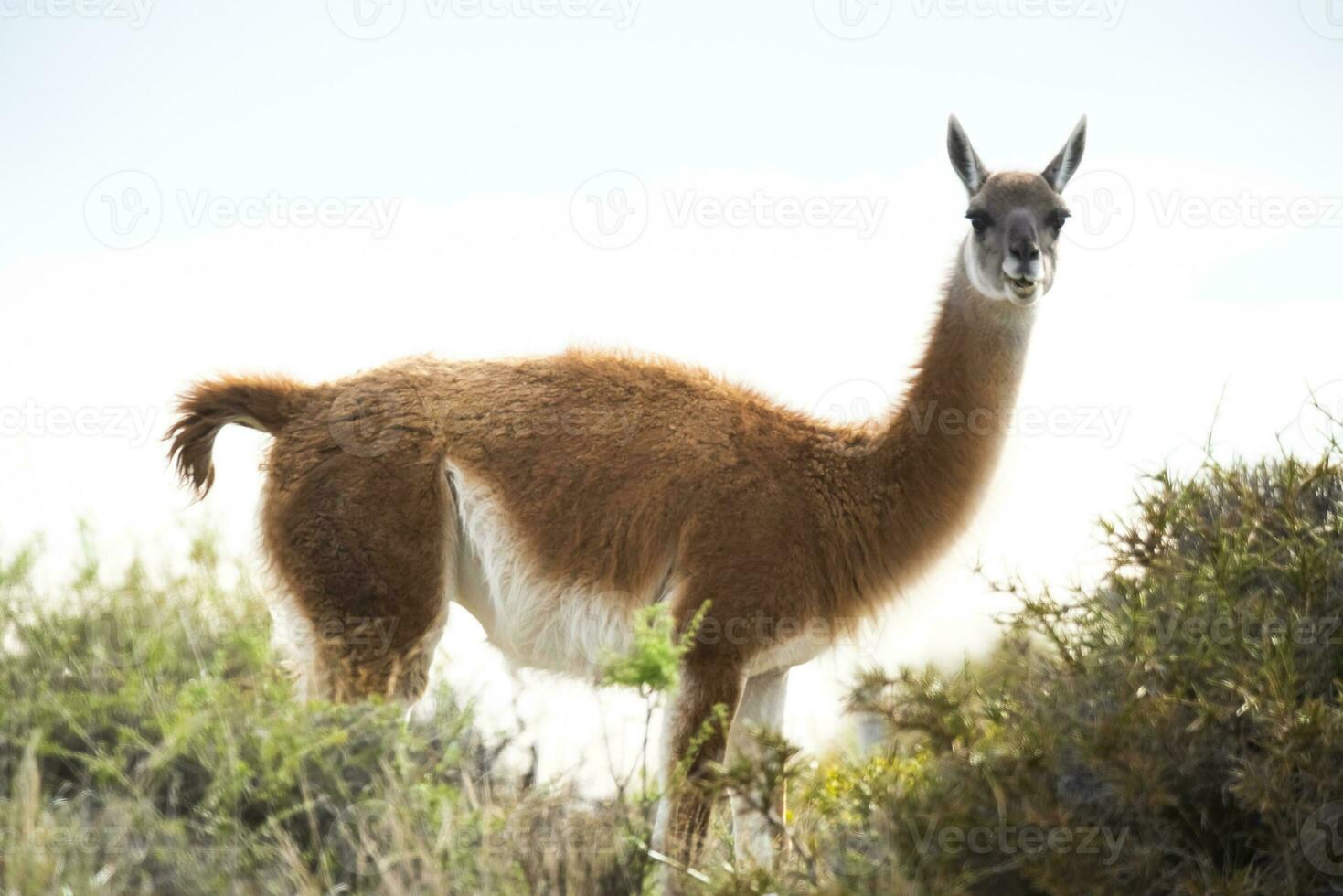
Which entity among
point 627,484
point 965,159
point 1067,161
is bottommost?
point 627,484

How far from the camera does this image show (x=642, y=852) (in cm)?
543

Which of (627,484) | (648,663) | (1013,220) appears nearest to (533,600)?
(627,484)

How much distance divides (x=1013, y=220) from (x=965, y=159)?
72 cm

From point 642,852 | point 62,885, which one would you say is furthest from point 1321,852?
point 62,885

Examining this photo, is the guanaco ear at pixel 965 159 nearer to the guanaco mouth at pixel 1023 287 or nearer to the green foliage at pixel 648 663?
the guanaco mouth at pixel 1023 287

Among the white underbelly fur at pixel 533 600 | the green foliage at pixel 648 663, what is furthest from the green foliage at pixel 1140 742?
the white underbelly fur at pixel 533 600

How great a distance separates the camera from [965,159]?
24.5 ft

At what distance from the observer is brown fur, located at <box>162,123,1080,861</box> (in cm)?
647

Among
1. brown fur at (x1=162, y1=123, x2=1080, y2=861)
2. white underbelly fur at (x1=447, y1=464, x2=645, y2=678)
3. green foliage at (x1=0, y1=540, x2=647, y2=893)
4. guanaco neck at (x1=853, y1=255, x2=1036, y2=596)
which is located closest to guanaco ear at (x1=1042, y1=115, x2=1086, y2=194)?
A: brown fur at (x1=162, y1=123, x2=1080, y2=861)

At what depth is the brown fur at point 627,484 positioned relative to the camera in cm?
647

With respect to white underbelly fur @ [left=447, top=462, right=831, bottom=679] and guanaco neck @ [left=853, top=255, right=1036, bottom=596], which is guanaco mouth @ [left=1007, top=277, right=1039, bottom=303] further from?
white underbelly fur @ [left=447, top=462, right=831, bottom=679]

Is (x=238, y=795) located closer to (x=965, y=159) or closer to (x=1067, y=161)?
(x=965, y=159)

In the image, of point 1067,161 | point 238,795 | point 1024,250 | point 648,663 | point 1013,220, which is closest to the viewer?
point 238,795

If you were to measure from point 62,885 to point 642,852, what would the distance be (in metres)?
2.18
